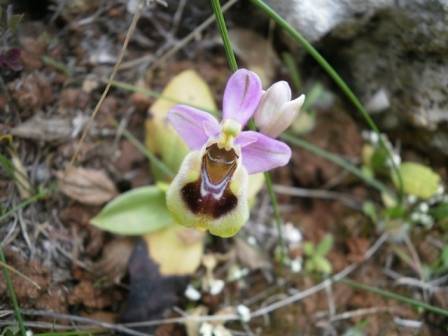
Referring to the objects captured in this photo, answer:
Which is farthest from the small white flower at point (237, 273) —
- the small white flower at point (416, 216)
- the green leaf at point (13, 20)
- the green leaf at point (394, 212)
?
the green leaf at point (13, 20)

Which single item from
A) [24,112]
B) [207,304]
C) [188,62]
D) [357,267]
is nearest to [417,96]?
[357,267]

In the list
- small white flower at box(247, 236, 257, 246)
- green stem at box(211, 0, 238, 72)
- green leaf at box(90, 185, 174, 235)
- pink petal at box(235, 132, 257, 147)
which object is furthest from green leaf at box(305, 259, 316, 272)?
green stem at box(211, 0, 238, 72)

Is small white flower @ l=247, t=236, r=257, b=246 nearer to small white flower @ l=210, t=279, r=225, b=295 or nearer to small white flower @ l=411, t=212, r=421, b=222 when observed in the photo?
small white flower @ l=210, t=279, r=225, b=295

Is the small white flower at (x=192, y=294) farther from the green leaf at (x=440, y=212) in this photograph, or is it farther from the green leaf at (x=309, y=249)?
the green leaf at (x=440, y=212)

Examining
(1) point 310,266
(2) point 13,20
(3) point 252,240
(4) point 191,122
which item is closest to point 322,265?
(1) point 310,266

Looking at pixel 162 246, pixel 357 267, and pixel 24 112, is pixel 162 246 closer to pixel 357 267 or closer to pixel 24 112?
pixel 24 112

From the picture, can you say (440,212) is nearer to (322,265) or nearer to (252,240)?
(322,265)
